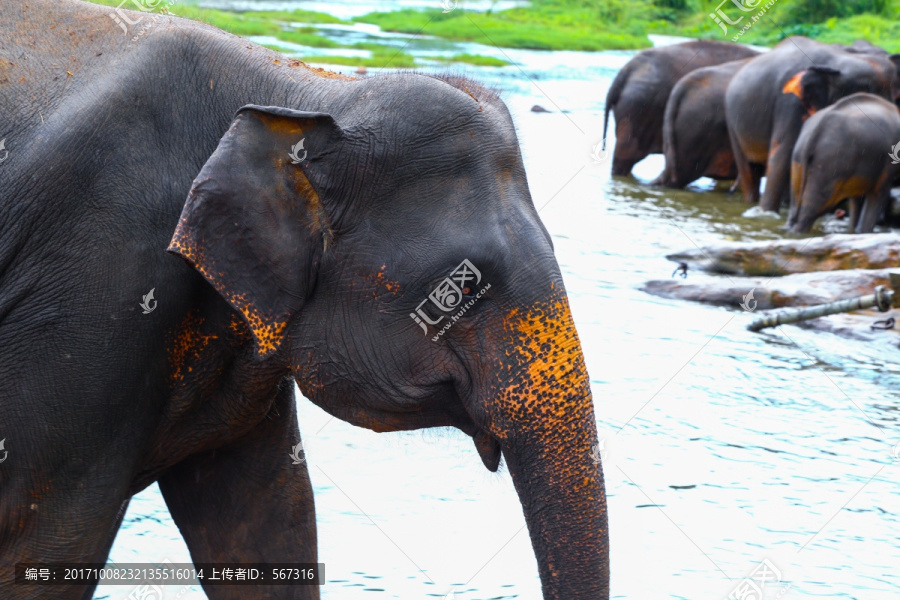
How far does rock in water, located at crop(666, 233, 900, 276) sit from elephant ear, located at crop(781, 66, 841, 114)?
11.2 feet

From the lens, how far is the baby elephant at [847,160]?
9.50 meters

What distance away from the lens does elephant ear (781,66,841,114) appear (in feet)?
36.4

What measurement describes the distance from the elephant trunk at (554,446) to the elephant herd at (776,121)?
7963 millimetres

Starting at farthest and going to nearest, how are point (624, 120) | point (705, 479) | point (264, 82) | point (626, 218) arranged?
point (624, 120)
point (626, 218)
point (705, 479)
point (264, 82)

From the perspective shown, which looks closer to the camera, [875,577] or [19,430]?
[19,430]

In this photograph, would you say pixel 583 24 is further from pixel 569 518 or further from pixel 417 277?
pixel 569 518

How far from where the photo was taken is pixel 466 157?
2.11m

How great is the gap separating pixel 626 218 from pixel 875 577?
6913mm

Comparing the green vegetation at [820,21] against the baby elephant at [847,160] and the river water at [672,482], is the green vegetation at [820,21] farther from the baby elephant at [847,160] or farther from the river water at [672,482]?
the river water at [672,482]

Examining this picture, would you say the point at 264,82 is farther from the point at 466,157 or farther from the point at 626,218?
the point at 626,218

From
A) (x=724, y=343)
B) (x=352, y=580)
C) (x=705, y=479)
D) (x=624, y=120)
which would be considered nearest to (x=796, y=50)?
(x=624, y=120)

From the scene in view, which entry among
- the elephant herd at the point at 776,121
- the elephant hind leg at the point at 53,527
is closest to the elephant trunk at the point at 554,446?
the elephant hind leg at the point at 53,527

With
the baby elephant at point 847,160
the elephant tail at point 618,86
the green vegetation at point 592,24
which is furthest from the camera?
the green vegetation at point 592,24

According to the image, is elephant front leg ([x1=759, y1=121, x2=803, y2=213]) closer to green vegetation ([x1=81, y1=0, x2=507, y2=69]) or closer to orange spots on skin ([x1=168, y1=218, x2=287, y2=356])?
green vegetation ([x1=81, y1=0, x2=507, y2=69])
